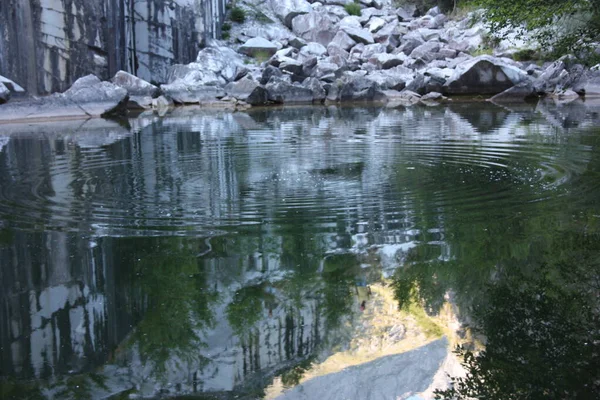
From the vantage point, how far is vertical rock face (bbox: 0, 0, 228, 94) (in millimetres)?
20203

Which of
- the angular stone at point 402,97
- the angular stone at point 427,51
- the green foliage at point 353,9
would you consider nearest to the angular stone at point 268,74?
the angular stone at point 402,97

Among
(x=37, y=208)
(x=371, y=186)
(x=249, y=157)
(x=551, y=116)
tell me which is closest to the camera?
(x=37, y=208)

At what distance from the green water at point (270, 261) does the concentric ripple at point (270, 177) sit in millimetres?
36

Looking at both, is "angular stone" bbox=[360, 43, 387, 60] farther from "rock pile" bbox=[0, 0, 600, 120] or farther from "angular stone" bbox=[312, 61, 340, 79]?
"angular stone" bbox=[312, 61, 340, 79]

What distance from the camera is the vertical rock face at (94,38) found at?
66.3 ft

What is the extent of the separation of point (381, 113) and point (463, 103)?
4790 mm

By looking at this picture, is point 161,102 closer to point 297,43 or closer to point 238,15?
point 297,43

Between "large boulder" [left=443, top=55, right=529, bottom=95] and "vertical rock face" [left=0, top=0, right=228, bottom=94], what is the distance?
10.1 meters

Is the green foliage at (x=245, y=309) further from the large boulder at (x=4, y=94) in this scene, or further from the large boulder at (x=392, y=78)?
the large boulder at (x=392, y=78)

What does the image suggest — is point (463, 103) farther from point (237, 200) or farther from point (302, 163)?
point (237, 200)

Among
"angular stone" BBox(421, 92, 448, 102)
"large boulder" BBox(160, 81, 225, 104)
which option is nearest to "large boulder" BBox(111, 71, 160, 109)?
"large boulder" BBox(160, 81, 225, 104)

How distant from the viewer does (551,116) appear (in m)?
16.3

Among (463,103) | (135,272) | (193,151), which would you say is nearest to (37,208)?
(135,272)

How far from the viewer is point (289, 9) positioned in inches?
1395
